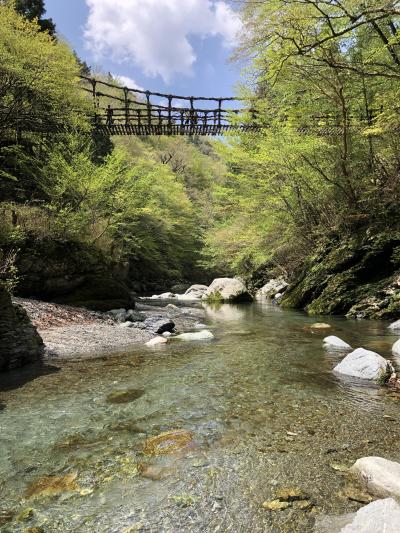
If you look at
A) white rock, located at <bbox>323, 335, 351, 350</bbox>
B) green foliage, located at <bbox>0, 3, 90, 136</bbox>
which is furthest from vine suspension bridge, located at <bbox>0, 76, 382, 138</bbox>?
white rock, located at <bbox>323, 335, 351, 350</bbox>

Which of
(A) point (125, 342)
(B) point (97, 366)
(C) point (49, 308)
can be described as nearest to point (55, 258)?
(C) point (49, 308)

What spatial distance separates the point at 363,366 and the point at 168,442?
9.77ft

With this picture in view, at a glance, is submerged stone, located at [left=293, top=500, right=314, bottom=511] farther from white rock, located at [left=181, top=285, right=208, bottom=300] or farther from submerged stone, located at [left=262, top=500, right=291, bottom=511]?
white rock, located at [left=181, top=285, right=208, bottom=300]

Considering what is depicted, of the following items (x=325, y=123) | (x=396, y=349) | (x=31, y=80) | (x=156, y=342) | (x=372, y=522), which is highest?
(x=31, y=80)

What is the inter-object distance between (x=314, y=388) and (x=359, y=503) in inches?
89.6

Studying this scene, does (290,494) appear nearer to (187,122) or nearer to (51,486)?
(51,486)

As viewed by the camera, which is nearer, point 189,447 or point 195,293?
point 189,447

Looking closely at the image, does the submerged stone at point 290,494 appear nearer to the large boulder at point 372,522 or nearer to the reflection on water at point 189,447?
the reflection on water at point 189,447

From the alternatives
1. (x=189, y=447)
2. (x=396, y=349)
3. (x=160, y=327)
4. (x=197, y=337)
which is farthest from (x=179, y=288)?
(x=189, y=447)

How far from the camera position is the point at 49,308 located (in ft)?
31.2

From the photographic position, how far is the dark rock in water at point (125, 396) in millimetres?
4277

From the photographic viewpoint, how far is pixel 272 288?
21.3 metres

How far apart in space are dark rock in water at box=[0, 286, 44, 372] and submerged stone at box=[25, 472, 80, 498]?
3444 mm

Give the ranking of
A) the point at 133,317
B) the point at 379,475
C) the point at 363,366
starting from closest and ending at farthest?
the point at 379,475 → the point at 363,366 → the point at 133,317
